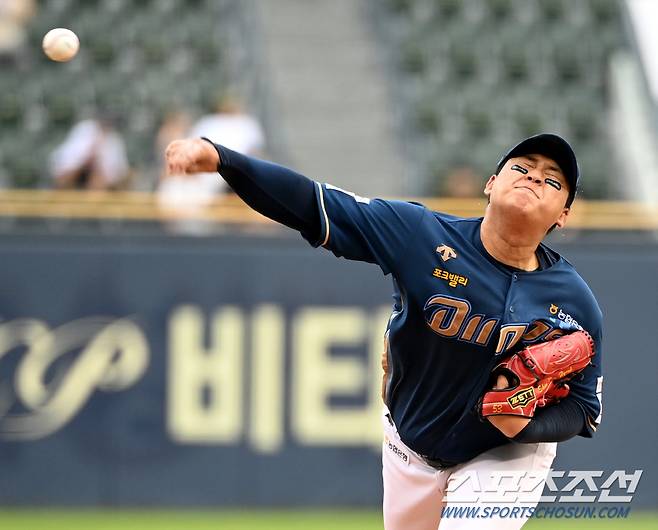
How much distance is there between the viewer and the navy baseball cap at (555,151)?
502 cm

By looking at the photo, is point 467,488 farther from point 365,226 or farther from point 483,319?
point 365,226

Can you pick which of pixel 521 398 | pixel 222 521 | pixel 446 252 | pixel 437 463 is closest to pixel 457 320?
pixel 446 252

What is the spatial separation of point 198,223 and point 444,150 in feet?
15.1

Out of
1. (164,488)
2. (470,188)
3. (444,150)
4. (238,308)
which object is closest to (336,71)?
(444,150)

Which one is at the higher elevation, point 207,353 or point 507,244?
point 507,244

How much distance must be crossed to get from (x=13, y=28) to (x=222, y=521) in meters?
6.87

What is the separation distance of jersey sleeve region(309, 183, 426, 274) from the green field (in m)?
4.92

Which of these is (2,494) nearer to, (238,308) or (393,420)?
(238,308)

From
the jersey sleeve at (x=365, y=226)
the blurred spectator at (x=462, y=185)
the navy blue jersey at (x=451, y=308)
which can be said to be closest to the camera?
the jersey sleeve at (x=365, y=226)

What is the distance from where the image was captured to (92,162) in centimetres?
1128

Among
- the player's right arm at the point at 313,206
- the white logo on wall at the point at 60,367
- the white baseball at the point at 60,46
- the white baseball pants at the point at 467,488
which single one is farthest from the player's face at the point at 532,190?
the white logo on wall at the point at 60,367

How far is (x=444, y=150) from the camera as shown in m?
14.5

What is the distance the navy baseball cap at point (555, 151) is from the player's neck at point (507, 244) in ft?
0.93

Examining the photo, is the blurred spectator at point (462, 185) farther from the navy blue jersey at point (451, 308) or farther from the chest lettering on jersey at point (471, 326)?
the chest lettering on jersey at point (471, 326)
